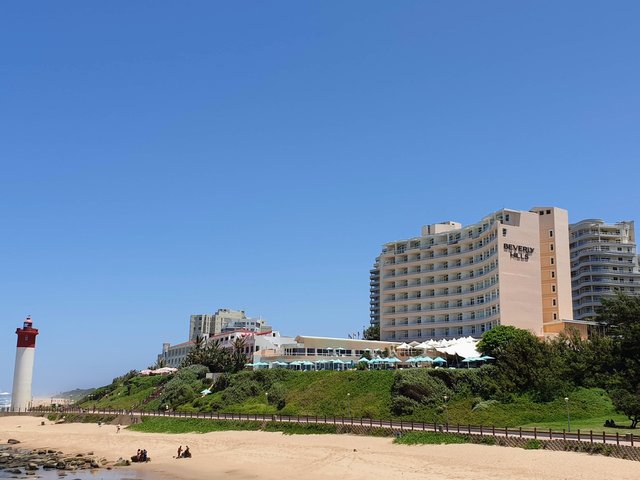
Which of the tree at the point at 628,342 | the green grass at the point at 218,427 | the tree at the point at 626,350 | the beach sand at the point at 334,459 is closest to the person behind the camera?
the beach sand at the point at 334,459

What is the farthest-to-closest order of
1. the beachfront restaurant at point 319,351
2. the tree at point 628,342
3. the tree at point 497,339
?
the beachfront restaurant at point 319,351
the tree at point 497,339
the tree at point 628,342

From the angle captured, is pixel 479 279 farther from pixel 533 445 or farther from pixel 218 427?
pixel 533 445

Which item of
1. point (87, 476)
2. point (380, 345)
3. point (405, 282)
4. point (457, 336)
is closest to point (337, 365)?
point (380, 345)

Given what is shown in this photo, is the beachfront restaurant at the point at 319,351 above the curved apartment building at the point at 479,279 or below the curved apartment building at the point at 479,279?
below

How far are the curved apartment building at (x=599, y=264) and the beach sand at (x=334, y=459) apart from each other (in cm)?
9008

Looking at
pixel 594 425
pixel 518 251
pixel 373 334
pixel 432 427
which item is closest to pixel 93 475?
pixel 432 427

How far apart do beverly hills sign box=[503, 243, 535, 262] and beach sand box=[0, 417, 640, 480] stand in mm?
48247

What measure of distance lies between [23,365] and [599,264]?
10439 centimetres

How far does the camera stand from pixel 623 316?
188 feet

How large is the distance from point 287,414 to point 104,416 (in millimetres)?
25479

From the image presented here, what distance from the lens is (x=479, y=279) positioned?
92062mm

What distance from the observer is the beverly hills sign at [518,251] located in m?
88.2

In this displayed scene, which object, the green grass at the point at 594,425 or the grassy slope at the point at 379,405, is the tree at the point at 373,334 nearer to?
the grassy slope at the point at 379,405

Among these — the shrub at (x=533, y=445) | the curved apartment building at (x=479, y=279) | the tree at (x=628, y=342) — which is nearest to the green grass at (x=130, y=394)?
the curved apartment building at (x=479, y=279)
